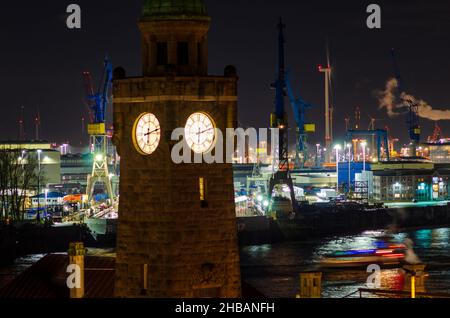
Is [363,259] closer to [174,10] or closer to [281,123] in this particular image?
[281,123]

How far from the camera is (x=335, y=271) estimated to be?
51.8 m

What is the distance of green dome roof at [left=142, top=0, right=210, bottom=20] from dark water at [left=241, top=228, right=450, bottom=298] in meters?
25.5

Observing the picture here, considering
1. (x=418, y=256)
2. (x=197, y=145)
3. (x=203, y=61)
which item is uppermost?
(x=203, y=61)

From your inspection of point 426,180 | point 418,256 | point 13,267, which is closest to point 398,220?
point 426,180

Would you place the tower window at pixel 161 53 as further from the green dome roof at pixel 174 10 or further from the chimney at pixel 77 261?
the chimney at pixel 77 261

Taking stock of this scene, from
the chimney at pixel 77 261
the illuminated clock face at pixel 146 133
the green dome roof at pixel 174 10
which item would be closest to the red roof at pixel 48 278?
the chimney at pixel 77 261

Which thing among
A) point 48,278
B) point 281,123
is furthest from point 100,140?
point 48,278

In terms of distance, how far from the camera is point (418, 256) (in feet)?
257

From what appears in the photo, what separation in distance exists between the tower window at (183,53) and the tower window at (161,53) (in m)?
0.21

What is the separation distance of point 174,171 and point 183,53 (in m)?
1.80

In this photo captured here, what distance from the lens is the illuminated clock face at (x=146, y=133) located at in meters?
17.0

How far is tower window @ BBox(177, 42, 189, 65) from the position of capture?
56.0 ft
